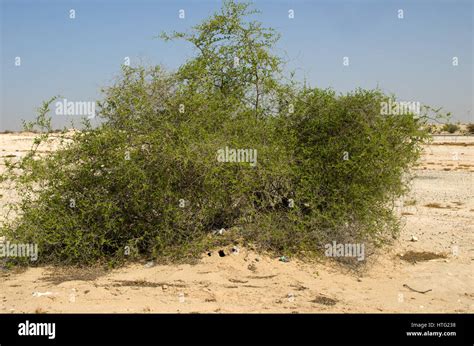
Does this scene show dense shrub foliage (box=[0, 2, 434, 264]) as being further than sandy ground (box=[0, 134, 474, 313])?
Yes

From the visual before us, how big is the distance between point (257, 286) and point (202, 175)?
6.45 ft

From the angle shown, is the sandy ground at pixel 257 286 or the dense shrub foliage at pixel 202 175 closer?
the sandy ground at pixel 257 286

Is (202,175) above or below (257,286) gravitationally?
above

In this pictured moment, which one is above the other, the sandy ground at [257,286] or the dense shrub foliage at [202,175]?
the dense shrub foliage at [202,175]

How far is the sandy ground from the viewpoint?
7.33 m

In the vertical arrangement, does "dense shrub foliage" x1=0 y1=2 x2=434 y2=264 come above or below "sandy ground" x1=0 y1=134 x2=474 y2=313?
above

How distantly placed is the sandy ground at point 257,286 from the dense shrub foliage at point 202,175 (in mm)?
434

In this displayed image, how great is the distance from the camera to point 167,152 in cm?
891

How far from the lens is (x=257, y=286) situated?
812cm

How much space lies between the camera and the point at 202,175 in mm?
8953

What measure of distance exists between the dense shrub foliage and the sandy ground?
1.43ft

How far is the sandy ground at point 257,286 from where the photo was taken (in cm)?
733

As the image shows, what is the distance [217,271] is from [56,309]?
2.51 metres
